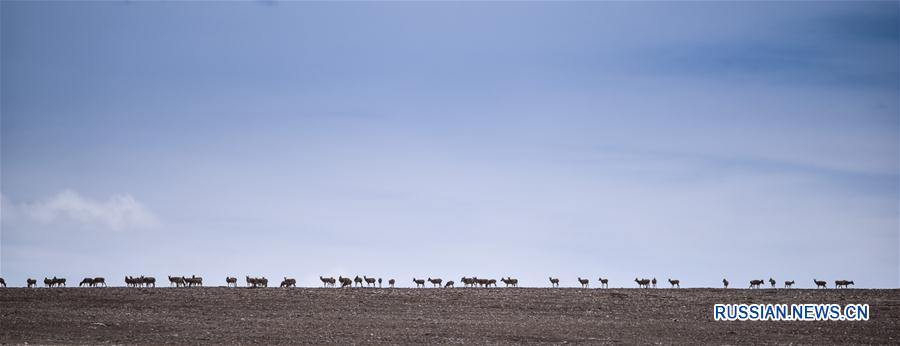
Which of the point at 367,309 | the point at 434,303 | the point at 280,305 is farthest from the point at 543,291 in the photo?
the point at 280,305

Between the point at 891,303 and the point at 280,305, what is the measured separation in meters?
37.3

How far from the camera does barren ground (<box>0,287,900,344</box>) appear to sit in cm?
4797

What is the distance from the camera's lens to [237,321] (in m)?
51.9

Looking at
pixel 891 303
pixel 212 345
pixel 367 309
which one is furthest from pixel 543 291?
pixel 212 345

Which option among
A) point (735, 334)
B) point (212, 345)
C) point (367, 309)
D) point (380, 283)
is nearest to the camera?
point (212, 345)

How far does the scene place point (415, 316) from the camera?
54.8 meters

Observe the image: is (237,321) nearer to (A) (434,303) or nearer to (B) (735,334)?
(A) (434,303)

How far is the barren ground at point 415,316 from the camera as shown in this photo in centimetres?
4797

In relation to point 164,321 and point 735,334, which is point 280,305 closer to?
point 164,321

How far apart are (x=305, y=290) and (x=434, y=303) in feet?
28.7

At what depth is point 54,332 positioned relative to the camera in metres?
48.4

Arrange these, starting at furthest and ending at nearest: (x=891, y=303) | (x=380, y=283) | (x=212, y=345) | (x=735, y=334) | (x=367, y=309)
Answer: (x=380, y=283) → (x=891, y=303) → (x=367, y=309) → (x=735, y=334) → (x=212, y=345)

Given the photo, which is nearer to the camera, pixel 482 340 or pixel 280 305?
pixel 482 340

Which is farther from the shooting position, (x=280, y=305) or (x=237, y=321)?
(x=280, y=305)
